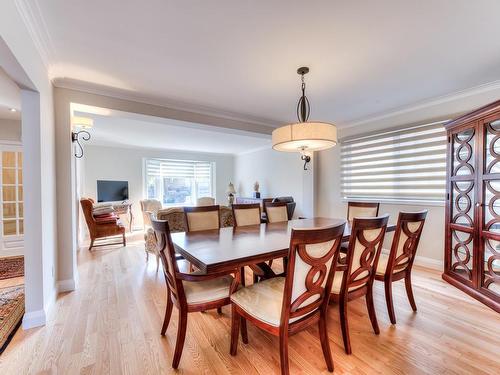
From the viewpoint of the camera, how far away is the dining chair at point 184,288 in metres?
1.48

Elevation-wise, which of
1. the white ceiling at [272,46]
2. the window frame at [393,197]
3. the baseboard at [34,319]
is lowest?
the baseboard at [34,319]

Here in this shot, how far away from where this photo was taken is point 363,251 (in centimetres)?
163

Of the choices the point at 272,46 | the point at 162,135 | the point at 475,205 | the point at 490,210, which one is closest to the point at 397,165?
the point at 475,205

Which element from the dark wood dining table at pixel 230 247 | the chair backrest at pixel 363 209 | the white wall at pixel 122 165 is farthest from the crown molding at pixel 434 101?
the white wall at pixel 122 165

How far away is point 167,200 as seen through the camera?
23.3 feet

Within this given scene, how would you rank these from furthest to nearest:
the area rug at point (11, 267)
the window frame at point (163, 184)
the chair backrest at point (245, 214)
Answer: the window frame at point (163, 184), the area rug at point (11, 267), the chair backrest at point (245, 214)

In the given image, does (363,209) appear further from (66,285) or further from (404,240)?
(66,285)

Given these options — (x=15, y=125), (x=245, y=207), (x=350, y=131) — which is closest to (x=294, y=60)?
(x=245, y=207)

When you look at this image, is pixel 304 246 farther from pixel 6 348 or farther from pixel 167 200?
pixel 167 200

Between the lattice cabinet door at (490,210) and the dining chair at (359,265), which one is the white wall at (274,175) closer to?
the lattice cabinet door at (490,210)

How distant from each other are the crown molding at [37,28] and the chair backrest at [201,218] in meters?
1.84

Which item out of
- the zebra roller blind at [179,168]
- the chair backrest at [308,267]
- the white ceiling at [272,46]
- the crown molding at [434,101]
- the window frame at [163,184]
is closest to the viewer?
the chair backrest at [308,267]

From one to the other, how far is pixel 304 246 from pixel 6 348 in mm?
2309

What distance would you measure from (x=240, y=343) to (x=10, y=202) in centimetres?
450
